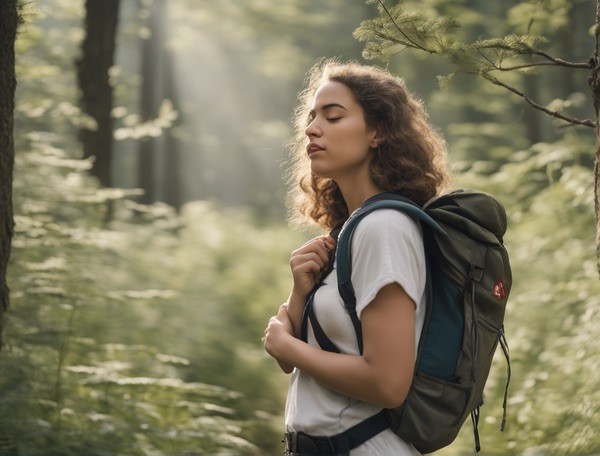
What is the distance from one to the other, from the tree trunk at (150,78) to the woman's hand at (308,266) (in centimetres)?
A: 1424

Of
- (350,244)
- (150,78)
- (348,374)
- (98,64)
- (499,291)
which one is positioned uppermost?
(150,78)

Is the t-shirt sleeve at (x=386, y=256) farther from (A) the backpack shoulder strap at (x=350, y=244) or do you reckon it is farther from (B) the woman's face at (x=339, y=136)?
(B) the woman's face at (x=339, y=136)

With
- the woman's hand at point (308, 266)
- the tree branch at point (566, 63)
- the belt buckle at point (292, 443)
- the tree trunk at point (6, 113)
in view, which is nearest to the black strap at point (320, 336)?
the woman's hand at point (308, 266)

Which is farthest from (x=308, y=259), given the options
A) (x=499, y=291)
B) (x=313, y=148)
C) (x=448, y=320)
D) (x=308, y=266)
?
(x=499, y=291)

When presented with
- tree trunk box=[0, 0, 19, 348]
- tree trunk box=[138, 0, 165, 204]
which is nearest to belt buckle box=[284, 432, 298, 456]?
tree trunk box=[0, 0, 19, 348]

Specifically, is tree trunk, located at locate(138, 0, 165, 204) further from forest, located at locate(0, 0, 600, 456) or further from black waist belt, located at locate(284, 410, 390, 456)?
black waist belt, located at locate(284, 410, 390, 456)

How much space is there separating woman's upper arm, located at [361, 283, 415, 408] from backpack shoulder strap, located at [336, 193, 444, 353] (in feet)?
0.27

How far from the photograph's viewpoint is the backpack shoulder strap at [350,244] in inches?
87.9

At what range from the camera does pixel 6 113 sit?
12.4 ft

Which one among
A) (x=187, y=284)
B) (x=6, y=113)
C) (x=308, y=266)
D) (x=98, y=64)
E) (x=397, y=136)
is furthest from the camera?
(x=187, y=284)

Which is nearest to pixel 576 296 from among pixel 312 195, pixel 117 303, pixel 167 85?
pixel 117 303

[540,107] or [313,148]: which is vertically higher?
[540,107]

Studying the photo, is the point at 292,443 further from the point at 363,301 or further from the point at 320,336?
the point at 363,301

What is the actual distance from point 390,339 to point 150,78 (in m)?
16.0
